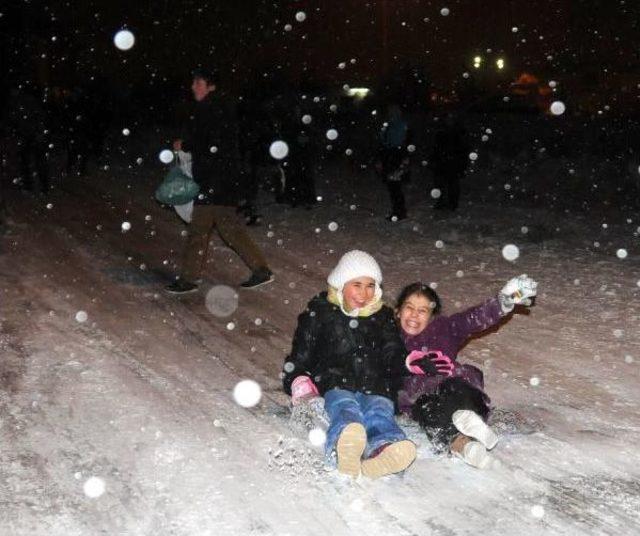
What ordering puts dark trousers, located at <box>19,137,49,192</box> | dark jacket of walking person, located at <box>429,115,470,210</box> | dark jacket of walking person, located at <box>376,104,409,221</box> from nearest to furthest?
dark jacket of walking person, located at <box>376,104,409,221</box> < dark jacket of walking person, located at <box>429,115,470,210</box> < dark trousers, located at <box>19,137,49,192</box>

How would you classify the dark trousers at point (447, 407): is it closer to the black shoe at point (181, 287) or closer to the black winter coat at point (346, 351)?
Result: the black winter coat at point (346, 351)

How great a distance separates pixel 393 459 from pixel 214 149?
165 inches

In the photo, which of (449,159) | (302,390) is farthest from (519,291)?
(449,159)

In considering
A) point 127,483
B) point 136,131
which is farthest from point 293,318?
point 136,131

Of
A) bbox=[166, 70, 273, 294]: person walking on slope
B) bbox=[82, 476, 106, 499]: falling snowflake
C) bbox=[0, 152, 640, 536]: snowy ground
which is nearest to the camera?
bbox=[0, 152, 640, 536]: snowy ground

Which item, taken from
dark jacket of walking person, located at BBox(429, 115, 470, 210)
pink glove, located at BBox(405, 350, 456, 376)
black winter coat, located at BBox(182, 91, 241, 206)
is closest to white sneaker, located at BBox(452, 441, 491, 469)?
pink glove, located at BBox(405, 350, 456, 376)

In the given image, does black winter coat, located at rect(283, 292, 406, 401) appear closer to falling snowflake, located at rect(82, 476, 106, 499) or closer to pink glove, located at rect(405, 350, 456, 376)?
pink glove, located at rect(405, 350, 456, 376)

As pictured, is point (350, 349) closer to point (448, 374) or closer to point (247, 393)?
point (448, 374)

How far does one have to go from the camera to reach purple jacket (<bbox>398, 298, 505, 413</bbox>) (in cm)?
386

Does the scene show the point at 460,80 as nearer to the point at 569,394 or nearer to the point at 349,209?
the point at 349,209

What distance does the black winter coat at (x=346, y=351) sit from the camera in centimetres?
379

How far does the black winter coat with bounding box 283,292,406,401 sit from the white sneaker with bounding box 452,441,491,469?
1.80 ft

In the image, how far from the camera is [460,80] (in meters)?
26.9

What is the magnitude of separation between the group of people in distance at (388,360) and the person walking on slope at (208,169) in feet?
9.49
